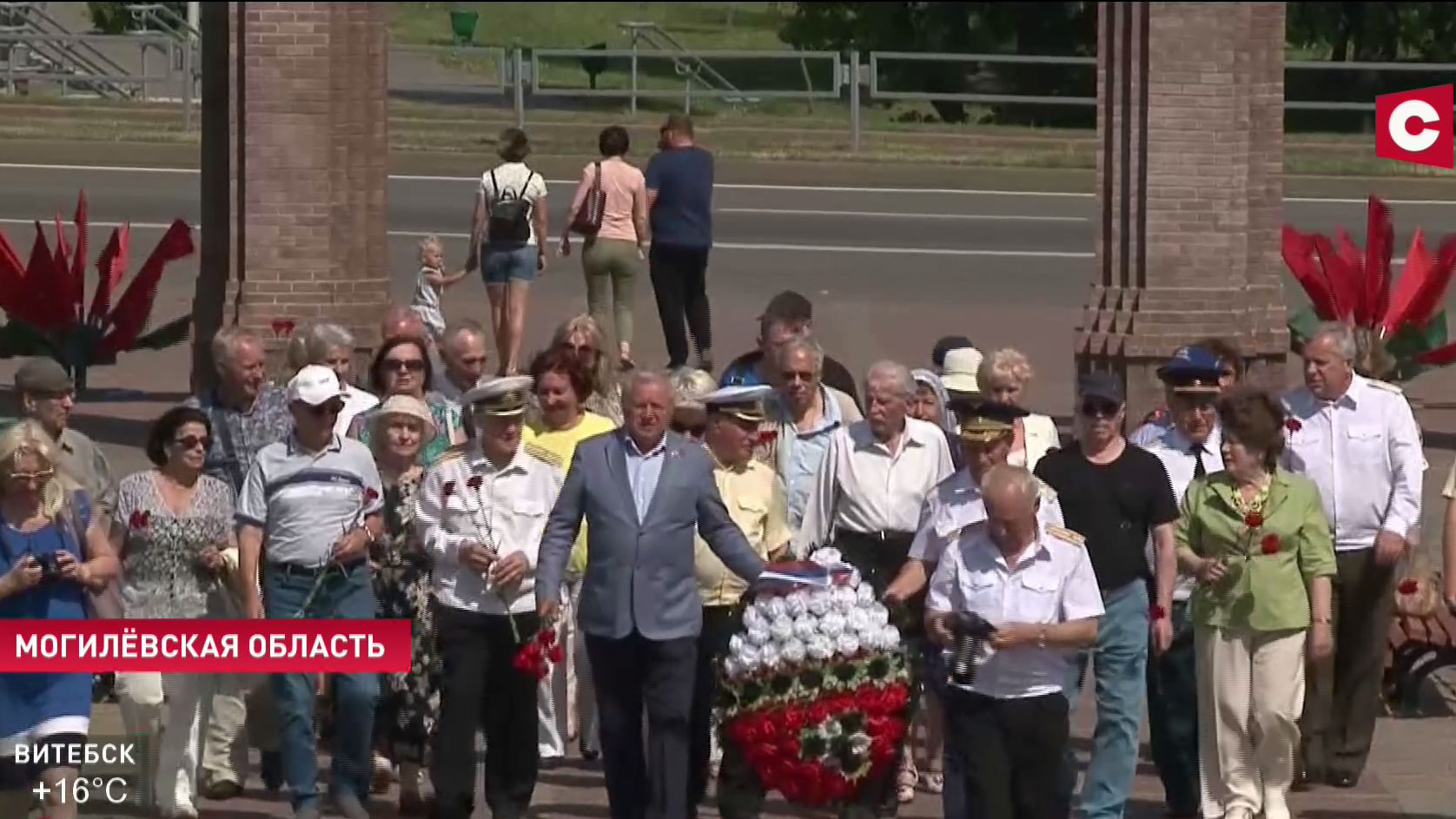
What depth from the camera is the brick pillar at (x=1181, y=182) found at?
1518 centimetres

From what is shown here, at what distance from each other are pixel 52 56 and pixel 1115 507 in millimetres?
13286

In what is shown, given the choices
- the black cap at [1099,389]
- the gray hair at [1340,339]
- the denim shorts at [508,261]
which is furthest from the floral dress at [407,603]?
the denim shorts at [508,261]

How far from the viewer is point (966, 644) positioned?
9203 mm

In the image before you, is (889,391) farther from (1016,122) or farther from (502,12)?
(502,12)

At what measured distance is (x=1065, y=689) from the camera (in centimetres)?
947

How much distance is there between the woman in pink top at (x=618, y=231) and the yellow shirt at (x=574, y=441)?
21.2ft

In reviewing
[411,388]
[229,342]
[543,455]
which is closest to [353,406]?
[411,388]

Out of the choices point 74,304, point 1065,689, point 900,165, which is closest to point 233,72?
point 74,304

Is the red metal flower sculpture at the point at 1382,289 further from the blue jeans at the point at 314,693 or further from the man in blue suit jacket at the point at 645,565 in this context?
the blue jeans at the point at 314,693

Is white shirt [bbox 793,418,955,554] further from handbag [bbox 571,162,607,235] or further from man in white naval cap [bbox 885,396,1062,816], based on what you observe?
handbag [bbox 571,162,607,235]

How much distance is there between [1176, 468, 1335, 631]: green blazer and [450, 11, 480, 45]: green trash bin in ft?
75.4

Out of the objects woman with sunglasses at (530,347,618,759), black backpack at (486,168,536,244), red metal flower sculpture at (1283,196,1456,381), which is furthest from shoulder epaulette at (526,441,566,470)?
black backpack at (486,168,536,244)

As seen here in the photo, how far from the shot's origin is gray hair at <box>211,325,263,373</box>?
1094 centimetres

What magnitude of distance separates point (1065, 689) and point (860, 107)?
20.2 metres
